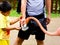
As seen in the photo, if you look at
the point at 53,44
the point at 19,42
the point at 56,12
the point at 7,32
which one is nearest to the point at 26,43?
the point at 53,44

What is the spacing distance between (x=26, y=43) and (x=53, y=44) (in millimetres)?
744

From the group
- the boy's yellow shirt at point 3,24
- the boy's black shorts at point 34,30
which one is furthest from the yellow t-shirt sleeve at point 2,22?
the boy's black shorts at point 34,30

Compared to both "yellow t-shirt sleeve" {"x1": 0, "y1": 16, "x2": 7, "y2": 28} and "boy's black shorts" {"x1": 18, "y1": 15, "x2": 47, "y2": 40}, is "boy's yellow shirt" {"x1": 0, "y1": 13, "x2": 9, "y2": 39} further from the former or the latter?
"boy's black shorts" {"x1": 18, "y1": 15, "x2": 47, "y2": 40}

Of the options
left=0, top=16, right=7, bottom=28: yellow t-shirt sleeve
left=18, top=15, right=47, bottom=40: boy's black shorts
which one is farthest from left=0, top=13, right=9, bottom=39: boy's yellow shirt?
left=18, top=15, right=47, bottom=40: boy's black shorts

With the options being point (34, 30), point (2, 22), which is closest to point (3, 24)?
point (2, 22)

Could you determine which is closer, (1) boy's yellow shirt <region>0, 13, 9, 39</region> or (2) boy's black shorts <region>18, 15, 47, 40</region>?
(1) boy's yellow shirt <region>0, 13, 9, 39</region>

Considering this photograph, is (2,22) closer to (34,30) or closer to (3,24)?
(3,24)

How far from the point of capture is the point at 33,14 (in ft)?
18.3

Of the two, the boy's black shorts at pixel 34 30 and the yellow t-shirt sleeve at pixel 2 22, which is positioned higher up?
the yellow t-shirt sleeve at pixel 2 22

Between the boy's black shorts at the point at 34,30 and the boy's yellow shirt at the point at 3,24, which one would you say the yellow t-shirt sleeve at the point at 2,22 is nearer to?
the boy's yellow shirt at the point at 3,24

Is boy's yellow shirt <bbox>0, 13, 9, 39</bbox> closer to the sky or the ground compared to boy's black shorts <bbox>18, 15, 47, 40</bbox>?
closer to the sky

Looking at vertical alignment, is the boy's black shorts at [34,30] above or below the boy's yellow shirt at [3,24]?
below

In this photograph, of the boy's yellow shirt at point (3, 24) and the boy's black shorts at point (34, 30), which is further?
the boy's black shorts at point (34, 30)

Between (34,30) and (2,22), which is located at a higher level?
(2,22)
